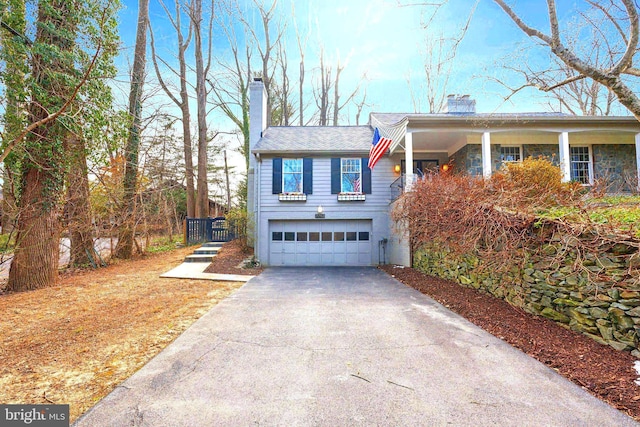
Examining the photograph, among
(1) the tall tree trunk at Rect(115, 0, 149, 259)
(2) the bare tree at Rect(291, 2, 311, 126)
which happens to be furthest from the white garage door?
(2) the bare tree at Rect(291, 2, 311, 126)

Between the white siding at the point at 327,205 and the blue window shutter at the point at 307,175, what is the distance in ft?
0.42

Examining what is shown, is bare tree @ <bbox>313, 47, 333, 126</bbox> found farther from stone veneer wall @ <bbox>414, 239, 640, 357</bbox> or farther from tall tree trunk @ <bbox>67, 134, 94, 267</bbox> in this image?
stone veneer wall @ <bbox>414, 239, 640, 357</bbox>

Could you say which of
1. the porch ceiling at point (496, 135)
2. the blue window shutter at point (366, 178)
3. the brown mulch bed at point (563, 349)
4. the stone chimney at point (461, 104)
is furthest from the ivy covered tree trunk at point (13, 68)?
the stone chimney at point (461, 104)

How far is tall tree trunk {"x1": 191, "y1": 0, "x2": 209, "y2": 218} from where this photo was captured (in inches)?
596

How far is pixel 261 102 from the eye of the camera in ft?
40.0

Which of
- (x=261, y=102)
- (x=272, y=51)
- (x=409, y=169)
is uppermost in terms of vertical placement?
(x=272, y=51)

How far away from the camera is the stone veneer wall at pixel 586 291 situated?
9.15 feet

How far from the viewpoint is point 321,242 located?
11.1 m

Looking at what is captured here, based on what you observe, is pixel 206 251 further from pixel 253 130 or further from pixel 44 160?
pixel 44 160

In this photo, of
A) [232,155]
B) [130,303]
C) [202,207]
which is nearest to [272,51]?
[232,155]

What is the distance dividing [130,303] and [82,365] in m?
2.62

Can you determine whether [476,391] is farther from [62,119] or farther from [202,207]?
[202,207]

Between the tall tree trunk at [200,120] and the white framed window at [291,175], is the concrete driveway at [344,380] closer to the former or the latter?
the white framed window at [291,175]

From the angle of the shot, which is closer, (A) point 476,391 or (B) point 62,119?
(A) point 476,391
